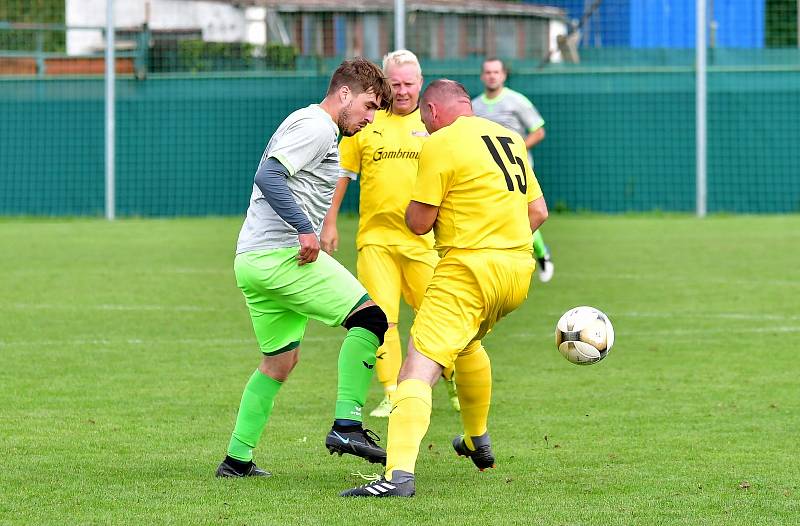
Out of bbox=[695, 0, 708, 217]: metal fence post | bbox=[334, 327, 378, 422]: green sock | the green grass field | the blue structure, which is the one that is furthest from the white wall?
bbox=[334, 327, 378, 422]: green sock

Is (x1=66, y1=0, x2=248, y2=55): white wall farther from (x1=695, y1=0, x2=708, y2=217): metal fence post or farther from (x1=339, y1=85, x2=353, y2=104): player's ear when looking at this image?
(x1=339, y1=85, x2=353, y2=104): player's ear

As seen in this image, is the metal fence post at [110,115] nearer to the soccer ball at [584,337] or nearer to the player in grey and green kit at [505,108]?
the player in grey and green kit at [505,108]

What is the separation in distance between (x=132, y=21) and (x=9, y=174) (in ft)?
20.7

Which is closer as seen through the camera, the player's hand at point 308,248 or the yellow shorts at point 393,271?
the player's hand at point 308,248

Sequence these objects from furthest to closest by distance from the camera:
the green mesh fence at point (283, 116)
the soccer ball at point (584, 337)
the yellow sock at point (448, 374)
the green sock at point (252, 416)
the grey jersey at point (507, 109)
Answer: the green mesh fence at point (283, 116)
the grey jersey at point (507, 109)
the yellow sock at point (448, 374)
the soccer ball at point (584, 337)
the green sock at point (252, 416)

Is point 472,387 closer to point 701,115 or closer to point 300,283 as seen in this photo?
point 300,283

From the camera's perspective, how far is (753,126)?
1006 inches

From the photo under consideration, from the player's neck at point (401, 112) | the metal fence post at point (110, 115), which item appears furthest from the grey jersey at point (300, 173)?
the metal fence post at point (110, 115)

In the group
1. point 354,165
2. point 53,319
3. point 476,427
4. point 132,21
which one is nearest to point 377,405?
point 354,165

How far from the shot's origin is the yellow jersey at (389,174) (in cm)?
864

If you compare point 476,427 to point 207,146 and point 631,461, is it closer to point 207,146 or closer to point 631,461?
point 631,461

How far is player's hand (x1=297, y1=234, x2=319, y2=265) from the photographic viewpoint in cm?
620

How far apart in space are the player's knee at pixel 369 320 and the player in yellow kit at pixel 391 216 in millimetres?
2027

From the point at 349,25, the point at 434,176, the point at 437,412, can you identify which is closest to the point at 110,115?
the point at 349,25
